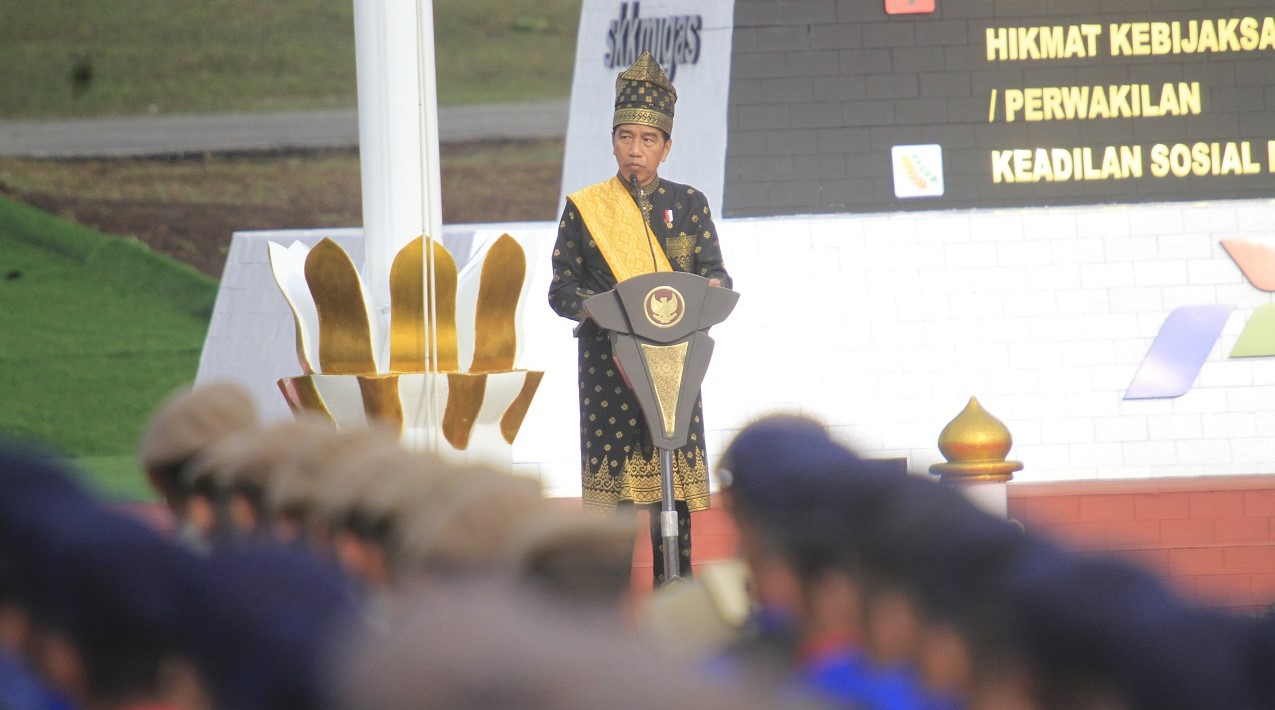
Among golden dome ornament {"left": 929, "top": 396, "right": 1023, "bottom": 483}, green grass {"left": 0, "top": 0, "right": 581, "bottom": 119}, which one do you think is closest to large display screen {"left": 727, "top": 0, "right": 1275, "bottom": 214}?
golden dome ornament {"left": 929, "top": 396, "right": 1023, "bottom": 483}

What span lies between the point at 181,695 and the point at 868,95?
7.45 m

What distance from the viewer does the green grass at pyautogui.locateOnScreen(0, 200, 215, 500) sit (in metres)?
17.6

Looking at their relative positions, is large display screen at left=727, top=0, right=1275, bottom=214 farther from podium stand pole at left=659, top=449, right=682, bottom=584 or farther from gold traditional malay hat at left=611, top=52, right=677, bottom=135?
podium stand pole at left=659, top=449, right=682, bottom=584

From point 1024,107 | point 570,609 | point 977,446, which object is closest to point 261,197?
point 1024,107

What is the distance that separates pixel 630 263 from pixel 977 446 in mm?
Answer: 1586

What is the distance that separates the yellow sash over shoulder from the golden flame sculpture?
0.90ft

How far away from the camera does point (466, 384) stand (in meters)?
5.25

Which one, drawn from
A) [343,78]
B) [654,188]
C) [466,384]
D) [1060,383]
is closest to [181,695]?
[466,384]

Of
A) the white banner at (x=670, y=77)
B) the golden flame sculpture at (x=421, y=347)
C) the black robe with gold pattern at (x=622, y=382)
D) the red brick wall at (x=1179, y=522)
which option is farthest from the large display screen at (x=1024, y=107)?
the golden flame sculpture at (x=421, y=347)

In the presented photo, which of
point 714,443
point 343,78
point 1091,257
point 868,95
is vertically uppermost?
point 343,78

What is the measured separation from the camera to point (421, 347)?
5.26m

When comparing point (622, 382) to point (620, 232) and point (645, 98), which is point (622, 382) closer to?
point (620, 232)

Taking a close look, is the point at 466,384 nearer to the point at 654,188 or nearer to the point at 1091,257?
the point at 654,188

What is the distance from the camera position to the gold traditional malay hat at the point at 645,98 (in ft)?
17.6
